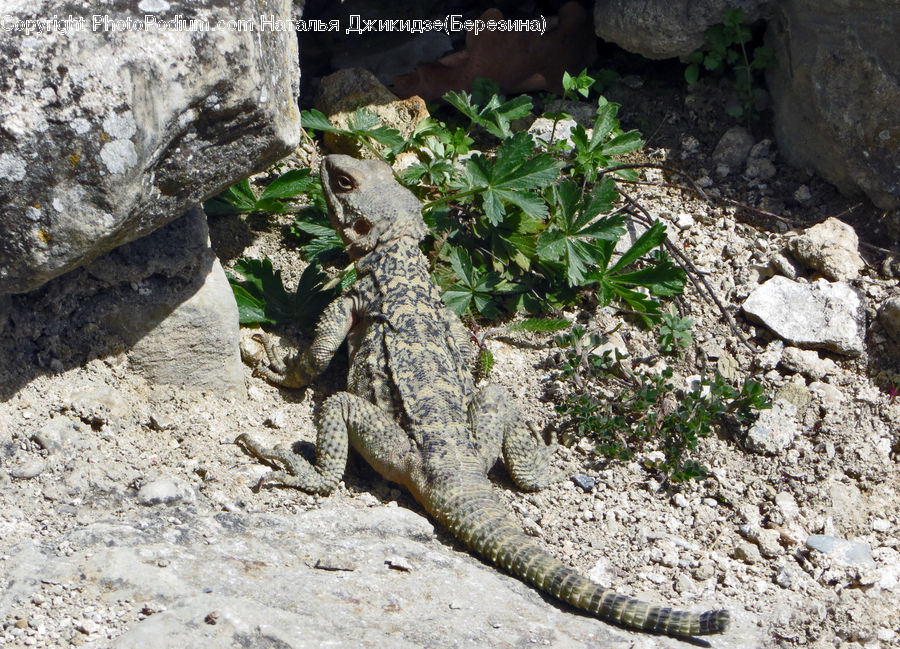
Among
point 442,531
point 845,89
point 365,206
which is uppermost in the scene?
point 845,89

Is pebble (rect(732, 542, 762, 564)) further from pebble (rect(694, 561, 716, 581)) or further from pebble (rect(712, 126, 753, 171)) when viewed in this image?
pebble (rect(712, 126, 753, 171))

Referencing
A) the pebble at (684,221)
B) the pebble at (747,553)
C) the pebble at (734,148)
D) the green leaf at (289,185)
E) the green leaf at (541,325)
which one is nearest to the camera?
the pebble at (747,553)

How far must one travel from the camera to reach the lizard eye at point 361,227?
554cm

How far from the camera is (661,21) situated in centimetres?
623

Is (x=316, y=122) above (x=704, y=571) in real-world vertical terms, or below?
above

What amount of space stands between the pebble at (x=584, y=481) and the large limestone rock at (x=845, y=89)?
2728 mm

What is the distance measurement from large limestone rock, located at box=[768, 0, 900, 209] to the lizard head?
270 cm

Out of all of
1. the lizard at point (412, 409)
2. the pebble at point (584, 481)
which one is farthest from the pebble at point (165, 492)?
the pebble at point (584, 481)

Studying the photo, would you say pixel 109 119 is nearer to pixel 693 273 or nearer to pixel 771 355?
pixel 693 273

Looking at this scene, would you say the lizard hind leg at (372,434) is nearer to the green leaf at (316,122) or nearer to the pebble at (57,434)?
the pebble at (57,434)

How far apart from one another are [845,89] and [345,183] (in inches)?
127

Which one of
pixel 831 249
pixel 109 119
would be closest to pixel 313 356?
pixel 109 119

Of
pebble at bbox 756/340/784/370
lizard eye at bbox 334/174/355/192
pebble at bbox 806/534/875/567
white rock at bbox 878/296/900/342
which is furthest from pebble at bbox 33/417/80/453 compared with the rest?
white rock at bbox 878/296/900/342

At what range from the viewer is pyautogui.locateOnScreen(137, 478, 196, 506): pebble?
3926 millimetres
